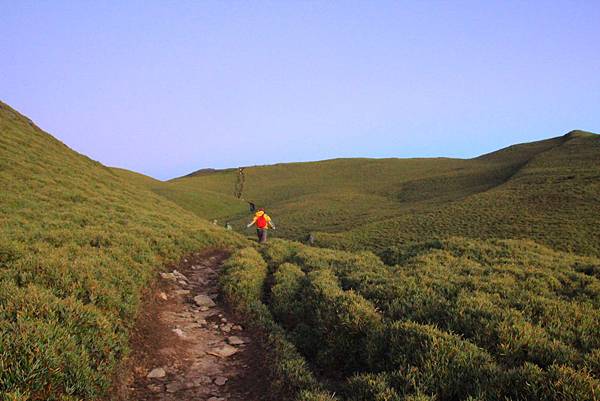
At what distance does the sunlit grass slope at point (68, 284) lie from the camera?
5012 mm

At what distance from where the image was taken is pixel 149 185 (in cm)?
8875

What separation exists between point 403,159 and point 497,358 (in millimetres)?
118674

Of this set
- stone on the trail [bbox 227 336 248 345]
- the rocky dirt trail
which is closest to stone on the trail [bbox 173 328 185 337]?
the rocky dirt trail

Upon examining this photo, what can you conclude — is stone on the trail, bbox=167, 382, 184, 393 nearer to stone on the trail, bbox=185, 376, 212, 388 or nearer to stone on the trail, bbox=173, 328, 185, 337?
stone on the trail, bbox=185, 376, 212, 388

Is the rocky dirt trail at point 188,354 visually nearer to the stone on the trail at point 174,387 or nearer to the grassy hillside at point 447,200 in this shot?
the stone on the trail at point 174,387

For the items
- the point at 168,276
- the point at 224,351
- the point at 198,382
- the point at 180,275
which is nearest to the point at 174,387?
the point at 198,382

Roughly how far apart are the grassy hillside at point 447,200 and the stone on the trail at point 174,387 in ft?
81.8

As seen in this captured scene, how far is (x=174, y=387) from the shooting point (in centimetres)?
645

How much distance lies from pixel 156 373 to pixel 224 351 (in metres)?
1.62

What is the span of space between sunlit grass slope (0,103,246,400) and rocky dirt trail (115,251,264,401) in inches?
19.1

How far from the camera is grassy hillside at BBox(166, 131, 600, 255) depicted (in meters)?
38.4

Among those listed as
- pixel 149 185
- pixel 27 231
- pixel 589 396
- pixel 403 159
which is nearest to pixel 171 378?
pixel 589 396

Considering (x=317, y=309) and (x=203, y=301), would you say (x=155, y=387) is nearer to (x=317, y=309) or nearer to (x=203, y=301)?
(x=317, y=309)

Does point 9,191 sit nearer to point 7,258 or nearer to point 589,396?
point 7,258
